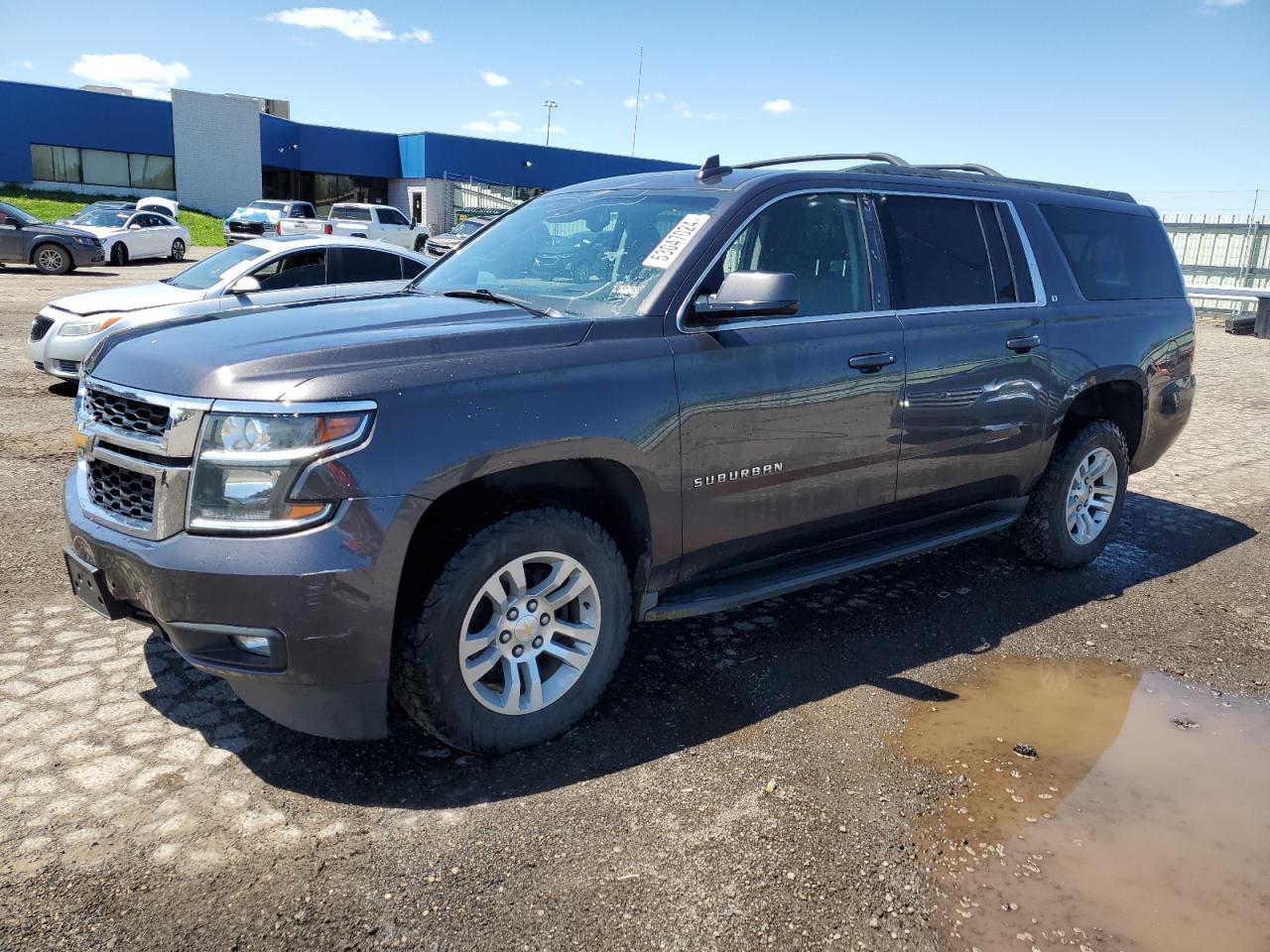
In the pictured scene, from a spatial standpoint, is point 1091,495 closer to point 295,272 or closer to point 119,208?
point 295,272

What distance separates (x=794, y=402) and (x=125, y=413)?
236 cm

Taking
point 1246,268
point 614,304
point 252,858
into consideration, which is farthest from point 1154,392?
point 1246,268

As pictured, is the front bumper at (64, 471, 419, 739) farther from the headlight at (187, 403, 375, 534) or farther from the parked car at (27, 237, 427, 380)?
the parked car at (27, 237, 427, 380)

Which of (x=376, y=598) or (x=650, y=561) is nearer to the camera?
(x=376, y=598)

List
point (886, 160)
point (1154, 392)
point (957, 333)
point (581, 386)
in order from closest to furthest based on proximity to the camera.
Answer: point (581, 386) → point (957, 333) → point (886, 160) → point (1154, 392)

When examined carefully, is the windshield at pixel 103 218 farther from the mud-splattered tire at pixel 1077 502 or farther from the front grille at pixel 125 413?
the mud-splattered tire at pixel 1077 502

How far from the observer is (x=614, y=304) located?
12.1ft

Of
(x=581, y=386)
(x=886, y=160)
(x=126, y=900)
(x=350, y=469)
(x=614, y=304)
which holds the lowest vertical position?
(x=126, y=900)

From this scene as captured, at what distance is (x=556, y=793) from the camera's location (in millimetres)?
3164

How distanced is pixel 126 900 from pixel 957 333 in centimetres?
382

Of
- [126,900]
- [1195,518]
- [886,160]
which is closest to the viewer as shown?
[126,900]

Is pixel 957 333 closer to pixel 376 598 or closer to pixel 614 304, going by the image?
pixel 614 304

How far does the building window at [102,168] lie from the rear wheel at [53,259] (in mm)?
25104

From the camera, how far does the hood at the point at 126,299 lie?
906 centimetres
